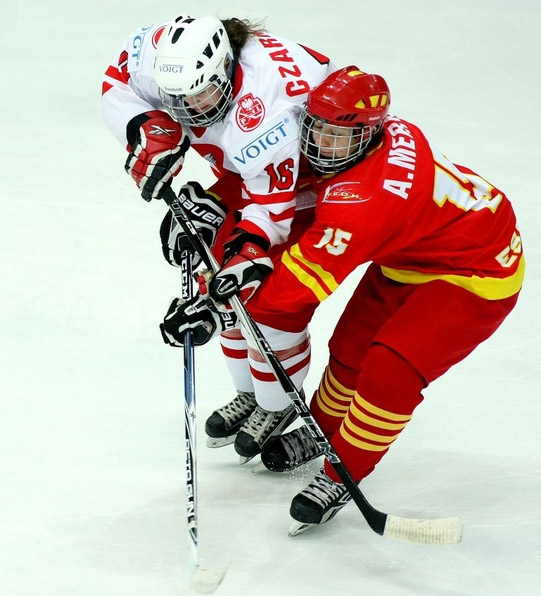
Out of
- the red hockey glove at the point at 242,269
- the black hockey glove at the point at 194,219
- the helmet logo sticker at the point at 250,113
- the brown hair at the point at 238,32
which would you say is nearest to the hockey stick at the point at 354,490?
the red hockey glove at the point at 242,269

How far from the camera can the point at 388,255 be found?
2.80 meters

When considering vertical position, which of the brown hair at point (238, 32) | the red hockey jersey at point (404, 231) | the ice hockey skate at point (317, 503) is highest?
the brown hair at point (238, 32)

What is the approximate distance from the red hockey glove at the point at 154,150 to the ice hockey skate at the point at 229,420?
71cm

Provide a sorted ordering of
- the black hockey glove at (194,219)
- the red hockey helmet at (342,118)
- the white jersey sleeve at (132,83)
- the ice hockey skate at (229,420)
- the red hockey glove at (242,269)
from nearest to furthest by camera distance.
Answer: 1. the red hockey helmet at (342,118)
2. the red hockey glove at (242,269)
3. the white jersey sleeve at (132,83)
4. the black hockey glove at (194,219)
5. the ice hockey skate at (229,420)

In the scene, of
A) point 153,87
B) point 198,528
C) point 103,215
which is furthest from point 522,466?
point 103,215

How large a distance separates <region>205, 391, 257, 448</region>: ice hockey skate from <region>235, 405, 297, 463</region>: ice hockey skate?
78 mm

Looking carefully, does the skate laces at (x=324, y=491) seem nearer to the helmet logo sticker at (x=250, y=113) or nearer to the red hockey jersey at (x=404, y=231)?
the red hockey jersey at (x=404, y=231)

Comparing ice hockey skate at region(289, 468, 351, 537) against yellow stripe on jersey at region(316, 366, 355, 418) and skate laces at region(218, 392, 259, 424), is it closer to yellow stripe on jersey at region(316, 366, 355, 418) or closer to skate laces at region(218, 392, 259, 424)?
yellow stripe on jersey at region(316, 366, 355, 418)

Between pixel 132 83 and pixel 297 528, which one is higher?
pixel 132 83

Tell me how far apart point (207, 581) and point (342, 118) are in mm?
1105

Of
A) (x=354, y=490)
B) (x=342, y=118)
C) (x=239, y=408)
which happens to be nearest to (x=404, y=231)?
(x=342, y=118)

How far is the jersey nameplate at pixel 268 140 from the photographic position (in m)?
2.69

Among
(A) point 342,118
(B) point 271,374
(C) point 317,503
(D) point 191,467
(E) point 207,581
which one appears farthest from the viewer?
(B) point 271,374

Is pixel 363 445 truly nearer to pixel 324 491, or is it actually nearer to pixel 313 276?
pixel 324 491
